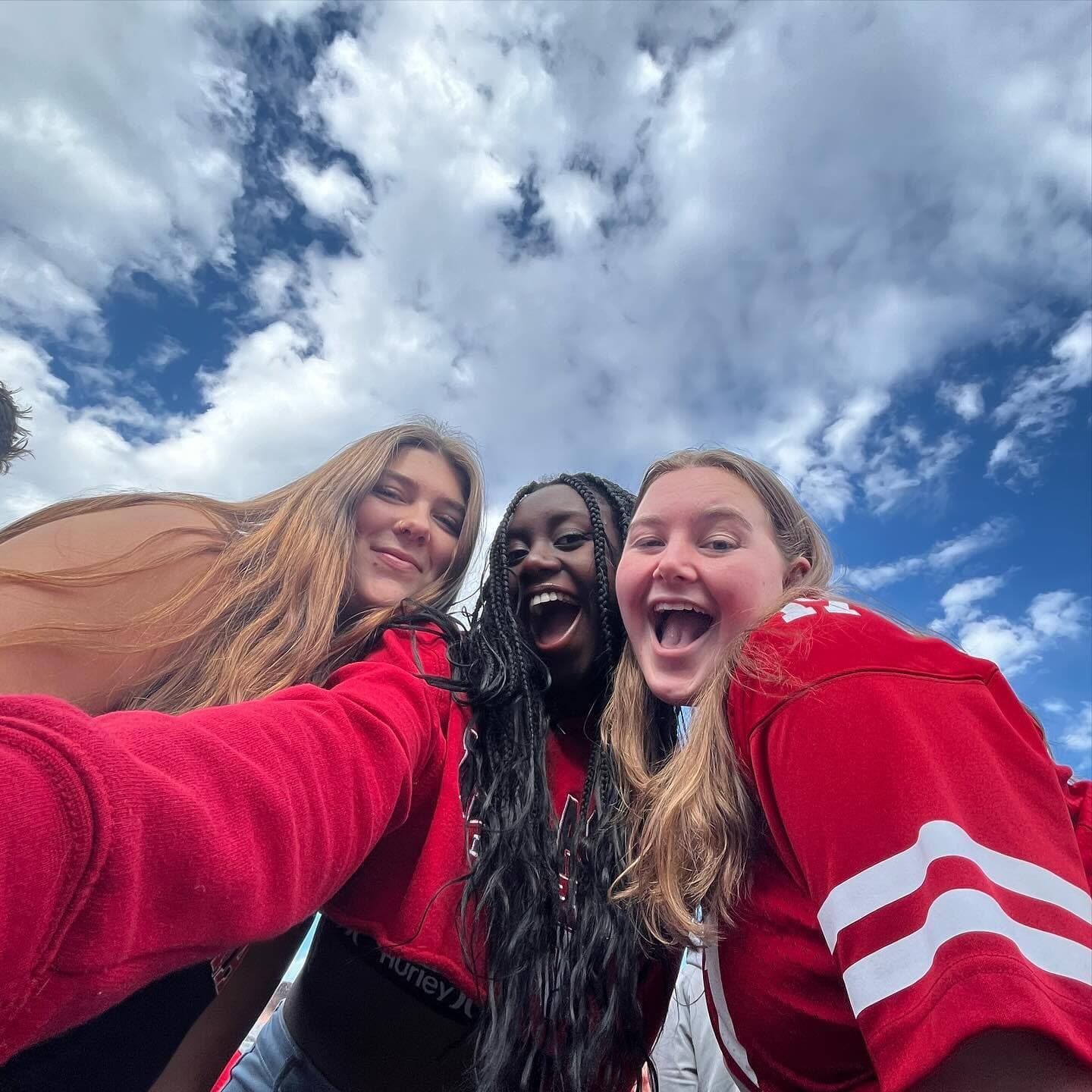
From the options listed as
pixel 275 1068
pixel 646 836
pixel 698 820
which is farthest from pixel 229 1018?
pixel 698 820

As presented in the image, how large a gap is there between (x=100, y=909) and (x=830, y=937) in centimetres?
96

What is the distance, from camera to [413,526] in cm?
260

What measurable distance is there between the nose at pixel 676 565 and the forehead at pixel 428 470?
1.16m

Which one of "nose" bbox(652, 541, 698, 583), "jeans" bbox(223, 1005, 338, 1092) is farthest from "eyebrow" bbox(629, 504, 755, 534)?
"jeans" bbox(223, 1005, 338, 1092)

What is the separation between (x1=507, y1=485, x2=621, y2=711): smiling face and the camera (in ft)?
7.77

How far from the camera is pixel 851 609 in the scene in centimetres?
136

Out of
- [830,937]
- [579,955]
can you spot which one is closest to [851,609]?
[830,937]

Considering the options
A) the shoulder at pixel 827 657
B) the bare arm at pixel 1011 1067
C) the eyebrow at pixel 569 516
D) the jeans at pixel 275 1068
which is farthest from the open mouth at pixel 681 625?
the jeans at pixel 275 1068

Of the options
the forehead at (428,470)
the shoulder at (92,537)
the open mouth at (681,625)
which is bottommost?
the shoulder at (92,537)

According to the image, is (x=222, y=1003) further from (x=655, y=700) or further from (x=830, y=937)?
(x=830, y=937)

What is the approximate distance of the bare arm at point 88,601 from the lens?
149 cm

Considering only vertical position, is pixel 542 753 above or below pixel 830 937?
above

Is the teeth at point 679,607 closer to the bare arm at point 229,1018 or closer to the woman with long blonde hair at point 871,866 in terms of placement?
the woman with long blonde hair at point 871,866

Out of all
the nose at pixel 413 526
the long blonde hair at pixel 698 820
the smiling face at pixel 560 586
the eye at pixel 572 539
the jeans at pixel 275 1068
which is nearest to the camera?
the long blonde hair at pixel 698 820
